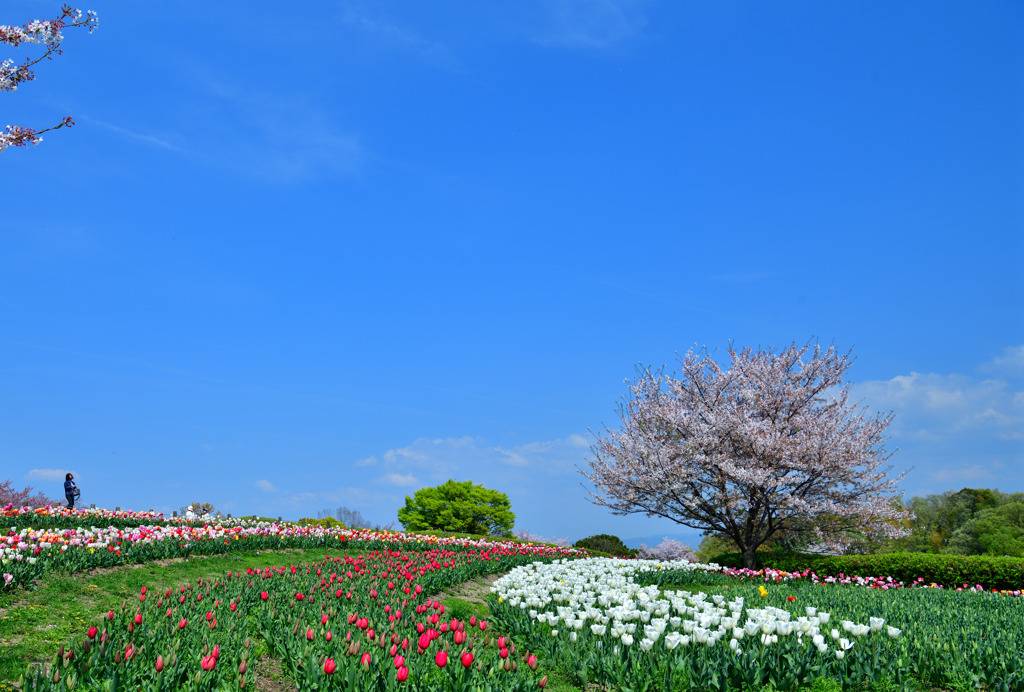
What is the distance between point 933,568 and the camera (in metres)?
16.7

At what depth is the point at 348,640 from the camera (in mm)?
5730

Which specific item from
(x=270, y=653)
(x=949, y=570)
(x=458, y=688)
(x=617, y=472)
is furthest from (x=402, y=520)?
(x=458, y=688)

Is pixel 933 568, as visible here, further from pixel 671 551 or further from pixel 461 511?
pixel 461 511

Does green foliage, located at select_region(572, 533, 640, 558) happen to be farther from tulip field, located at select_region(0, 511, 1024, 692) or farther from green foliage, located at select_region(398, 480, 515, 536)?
tulip field, located at select_region(0, 511, 1024, 692)

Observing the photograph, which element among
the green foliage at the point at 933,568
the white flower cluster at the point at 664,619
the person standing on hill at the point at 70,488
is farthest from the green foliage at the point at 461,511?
the white flower cluster at the point at 664,619

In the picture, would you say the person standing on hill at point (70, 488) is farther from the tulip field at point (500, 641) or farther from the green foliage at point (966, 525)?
the green foliage at point (966, 525)

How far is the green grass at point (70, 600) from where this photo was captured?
271 inches

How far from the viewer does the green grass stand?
689cm

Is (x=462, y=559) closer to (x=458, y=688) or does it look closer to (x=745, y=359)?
(x=458, y=688)

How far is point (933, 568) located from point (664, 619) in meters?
13.5

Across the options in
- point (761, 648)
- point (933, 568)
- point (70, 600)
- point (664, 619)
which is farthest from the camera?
point (933, 568)

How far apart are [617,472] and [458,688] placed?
1711cm

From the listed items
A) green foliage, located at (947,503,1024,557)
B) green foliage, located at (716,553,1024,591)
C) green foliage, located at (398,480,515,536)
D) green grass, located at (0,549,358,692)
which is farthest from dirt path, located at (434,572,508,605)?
green foliage, located at (947,503,1024,557)

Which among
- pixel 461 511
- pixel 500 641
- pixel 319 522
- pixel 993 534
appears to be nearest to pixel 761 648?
pixel 500 641
